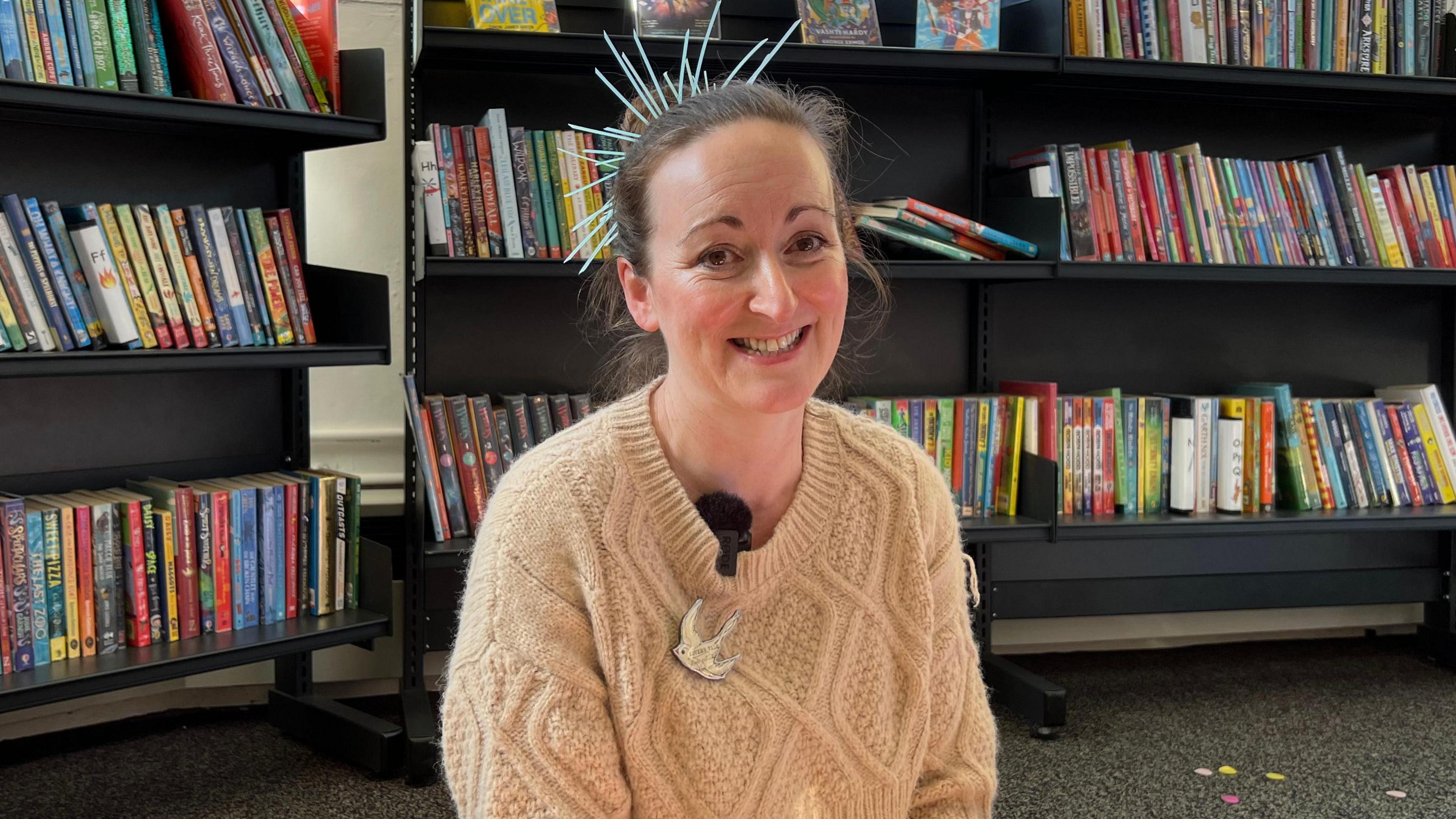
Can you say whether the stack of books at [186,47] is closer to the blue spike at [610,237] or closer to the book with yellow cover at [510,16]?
the book with yellow cover at [510,16]

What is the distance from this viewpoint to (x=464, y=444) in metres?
2.30

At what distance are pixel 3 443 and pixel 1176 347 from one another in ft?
8.36

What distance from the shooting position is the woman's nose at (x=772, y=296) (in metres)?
0.99

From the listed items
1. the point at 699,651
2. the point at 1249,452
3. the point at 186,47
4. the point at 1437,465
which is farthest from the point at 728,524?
the point at 1437,465

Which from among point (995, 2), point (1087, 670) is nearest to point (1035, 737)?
point (1087, 670)

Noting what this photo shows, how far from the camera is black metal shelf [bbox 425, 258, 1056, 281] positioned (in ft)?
7.24

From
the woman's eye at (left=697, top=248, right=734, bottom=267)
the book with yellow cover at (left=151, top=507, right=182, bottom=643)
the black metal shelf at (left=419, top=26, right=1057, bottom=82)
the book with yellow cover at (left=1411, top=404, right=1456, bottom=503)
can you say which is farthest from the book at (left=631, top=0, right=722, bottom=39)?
the book with yellow cover at (left=1411, top=404, right=1456, bottom=503)

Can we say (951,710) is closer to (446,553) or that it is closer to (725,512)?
(725,512)

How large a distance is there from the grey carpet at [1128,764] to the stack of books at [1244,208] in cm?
96

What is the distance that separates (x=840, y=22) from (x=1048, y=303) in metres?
0.88

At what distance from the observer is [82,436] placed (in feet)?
7.27

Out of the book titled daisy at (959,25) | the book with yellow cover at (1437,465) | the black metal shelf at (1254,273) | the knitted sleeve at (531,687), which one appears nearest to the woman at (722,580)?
the knitted sleeve at (531,687)

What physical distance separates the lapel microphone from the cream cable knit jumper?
0.04ft

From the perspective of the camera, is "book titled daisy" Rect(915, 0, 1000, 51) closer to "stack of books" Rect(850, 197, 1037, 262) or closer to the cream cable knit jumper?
"stack of books" Rect(850, 197, 1037, 262)
